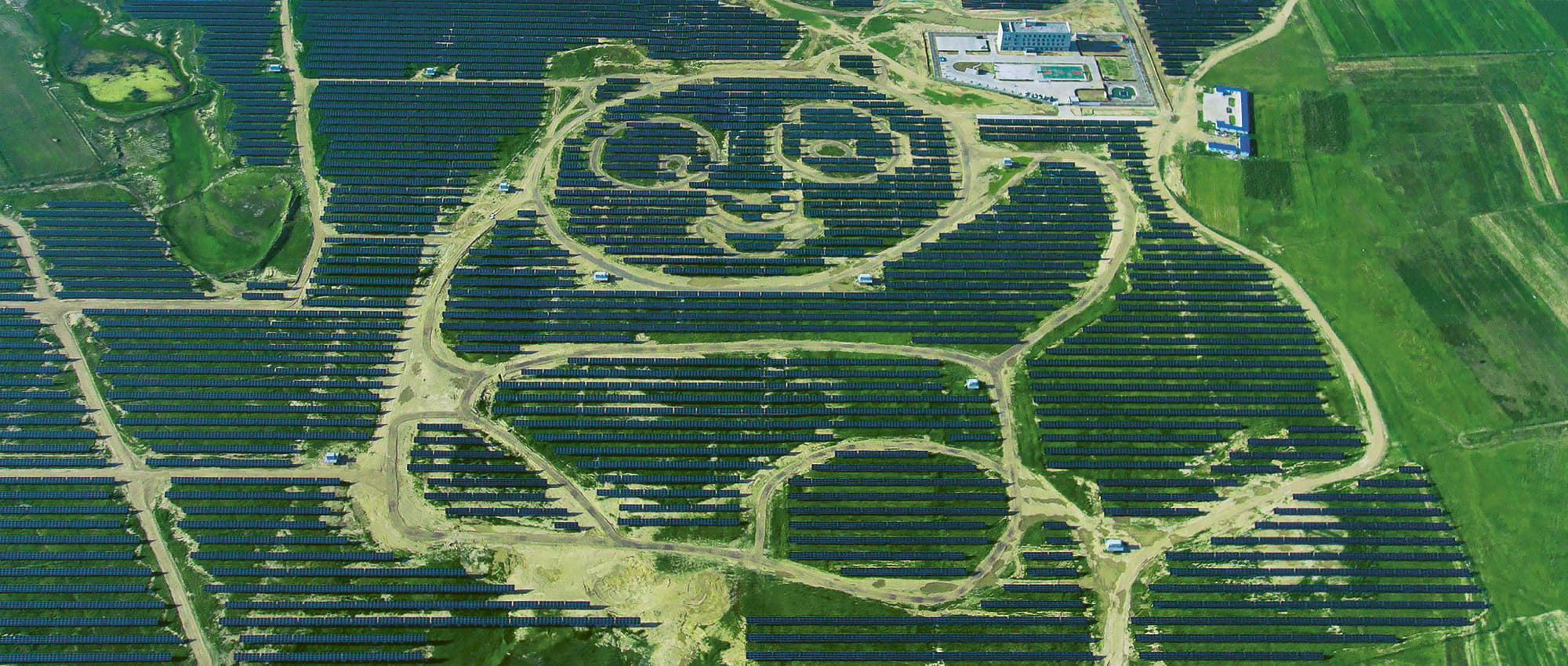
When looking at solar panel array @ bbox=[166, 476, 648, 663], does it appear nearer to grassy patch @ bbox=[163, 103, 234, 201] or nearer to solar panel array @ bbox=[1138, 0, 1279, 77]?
grassy patch @ bbox=[163, 103, 234, 201]

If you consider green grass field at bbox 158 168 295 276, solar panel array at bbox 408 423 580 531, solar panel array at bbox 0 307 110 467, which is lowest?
solar panel array at bbox 408 423 580 531

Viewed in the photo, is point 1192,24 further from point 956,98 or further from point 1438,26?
point 956,98

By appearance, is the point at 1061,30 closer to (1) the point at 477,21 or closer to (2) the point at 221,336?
(1) the point at 477,21

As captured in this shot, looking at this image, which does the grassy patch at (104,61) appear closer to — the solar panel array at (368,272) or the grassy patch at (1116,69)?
the solar panel array at (368,272)

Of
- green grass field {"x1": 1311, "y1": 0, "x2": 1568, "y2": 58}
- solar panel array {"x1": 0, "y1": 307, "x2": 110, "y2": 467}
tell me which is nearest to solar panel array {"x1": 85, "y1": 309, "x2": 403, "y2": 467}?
solar panel array {"x1": 0, "y1": 307, "x2": 110, "y2": 467}

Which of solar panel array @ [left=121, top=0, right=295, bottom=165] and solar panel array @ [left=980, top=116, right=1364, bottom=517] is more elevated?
solar panel array @ [left=121, top=0, right=295, bottom=165]

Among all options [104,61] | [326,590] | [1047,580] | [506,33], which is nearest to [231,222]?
[104,61]

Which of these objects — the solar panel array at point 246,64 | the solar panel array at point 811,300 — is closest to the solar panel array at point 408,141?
the solar panel array at point 246,64
